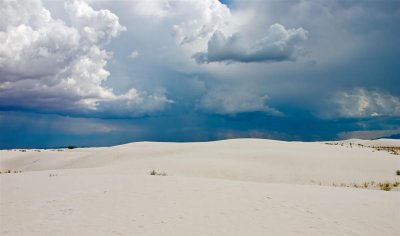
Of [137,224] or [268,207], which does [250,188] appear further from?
[137,224]

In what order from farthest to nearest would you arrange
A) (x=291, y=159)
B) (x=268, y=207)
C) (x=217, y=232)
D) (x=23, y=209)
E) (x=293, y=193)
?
(x=291, y=159)
(x=293, y=193)
(x=268, y=207)
(x=23, y=209)
(x=217, y=232)

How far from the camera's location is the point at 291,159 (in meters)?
26.1

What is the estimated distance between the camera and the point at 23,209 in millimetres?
8773

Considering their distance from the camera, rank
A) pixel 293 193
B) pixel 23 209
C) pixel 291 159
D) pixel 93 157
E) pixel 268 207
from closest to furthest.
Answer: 1. pixel 23 209
2. pixel 268 207
3. pixel 293 193
4. pixel 291 159
5. pixel 93 157

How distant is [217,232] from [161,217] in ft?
4.55

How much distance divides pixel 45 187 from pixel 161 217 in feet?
16.5

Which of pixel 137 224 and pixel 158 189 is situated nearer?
pixel 137 224

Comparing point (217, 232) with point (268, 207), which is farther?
point (268, 207)

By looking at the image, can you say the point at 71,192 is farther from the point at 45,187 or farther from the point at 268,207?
the point at 268,207

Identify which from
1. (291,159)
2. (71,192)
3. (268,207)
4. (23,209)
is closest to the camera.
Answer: (23,209)

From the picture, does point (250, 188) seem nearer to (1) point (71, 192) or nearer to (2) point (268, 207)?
(2) point (268, 207)

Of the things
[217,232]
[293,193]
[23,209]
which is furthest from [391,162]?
[23,209]

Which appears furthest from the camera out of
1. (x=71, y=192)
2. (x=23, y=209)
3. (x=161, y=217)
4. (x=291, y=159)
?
(x=291, y=159)

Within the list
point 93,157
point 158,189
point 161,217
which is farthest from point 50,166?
point 161,217
